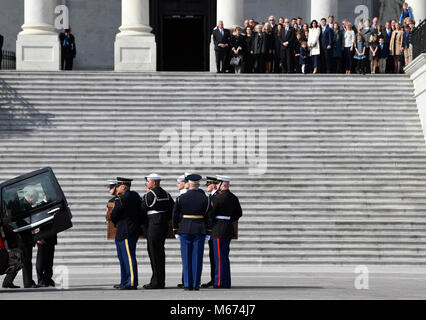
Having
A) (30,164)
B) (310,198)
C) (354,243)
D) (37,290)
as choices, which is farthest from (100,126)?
(37,290)

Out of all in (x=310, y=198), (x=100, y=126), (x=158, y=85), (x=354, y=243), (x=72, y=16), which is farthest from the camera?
(x=72, y=16)

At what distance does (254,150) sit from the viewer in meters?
30.1

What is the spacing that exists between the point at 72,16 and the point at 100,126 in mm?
16448

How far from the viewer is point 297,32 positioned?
119 feet

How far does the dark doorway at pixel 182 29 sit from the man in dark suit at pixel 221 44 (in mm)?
10056

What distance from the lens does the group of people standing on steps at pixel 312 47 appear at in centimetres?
3606

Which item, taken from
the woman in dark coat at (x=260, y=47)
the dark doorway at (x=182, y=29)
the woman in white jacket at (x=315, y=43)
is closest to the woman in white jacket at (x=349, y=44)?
the woman in white jacket at (x=315, y=43)

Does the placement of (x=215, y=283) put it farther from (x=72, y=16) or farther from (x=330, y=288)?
(x=72, y=16)

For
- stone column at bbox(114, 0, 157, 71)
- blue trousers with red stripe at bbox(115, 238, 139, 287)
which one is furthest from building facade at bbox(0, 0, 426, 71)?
blue trousers with red stripe at bbox(115, 238, 139, 287)

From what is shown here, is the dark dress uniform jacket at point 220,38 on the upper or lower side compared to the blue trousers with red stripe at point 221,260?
upper

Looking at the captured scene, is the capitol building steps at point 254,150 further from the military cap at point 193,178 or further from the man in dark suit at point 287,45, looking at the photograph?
the military cap at point 193,178

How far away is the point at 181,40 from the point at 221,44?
10836 millimetres

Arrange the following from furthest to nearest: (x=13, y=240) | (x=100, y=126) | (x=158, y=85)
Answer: (x=158, y=85)
(x=100, y=126)
(x=13, y=240)

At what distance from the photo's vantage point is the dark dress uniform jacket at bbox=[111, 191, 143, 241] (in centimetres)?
1912
